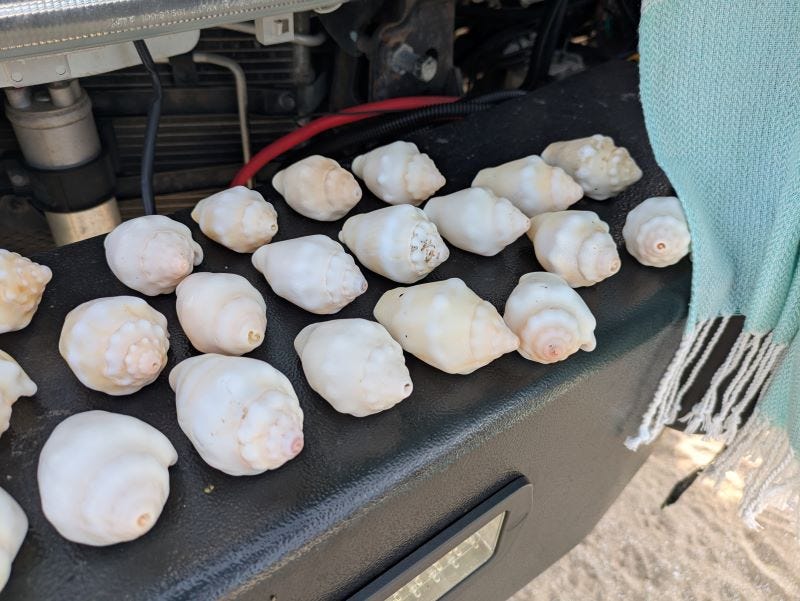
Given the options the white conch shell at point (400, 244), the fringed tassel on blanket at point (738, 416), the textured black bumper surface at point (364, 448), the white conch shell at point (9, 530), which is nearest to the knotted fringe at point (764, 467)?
the fringed tassel on blanket at point (738, 416)

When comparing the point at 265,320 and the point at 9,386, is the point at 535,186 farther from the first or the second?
the point at 9,386

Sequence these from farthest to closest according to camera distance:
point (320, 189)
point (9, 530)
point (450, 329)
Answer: point (320, 189)
point (450, 329)
point (9, 530)

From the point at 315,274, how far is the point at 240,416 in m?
0.13

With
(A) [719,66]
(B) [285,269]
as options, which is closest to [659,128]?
(A) [719,66]

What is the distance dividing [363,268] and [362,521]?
0.21 m

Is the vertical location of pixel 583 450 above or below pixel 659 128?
below

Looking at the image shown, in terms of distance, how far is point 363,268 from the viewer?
0.55 m

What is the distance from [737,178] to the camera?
1.98ft

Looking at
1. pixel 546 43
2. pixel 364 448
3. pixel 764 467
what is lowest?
pixel 764 467

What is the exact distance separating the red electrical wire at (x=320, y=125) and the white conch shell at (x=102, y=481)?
1.21 ft

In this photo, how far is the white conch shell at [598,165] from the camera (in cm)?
62

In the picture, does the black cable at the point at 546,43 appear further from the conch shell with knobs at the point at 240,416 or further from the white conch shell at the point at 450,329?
the conch shell with knobs at the point at 240,416

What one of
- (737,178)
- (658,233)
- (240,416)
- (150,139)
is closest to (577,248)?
(658,233)

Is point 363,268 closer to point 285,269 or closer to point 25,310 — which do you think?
point 285,269
